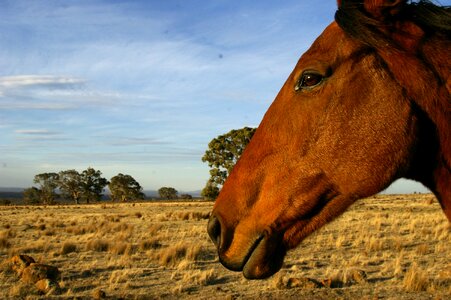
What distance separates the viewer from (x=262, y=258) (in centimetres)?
246

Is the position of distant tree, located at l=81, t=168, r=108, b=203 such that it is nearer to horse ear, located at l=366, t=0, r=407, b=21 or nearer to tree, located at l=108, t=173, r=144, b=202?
tree, located at l=108, t=173, r=144, b=202

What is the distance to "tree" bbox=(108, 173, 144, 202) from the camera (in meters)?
94.4

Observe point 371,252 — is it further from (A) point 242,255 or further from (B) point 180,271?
(A) point 242,255

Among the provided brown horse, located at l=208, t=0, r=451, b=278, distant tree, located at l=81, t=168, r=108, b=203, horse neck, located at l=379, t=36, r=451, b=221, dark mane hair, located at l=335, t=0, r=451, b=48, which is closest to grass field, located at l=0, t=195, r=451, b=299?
brown horse, located at l=208, t=0, r=451, b=278

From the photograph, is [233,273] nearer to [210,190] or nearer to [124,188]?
[210,190]

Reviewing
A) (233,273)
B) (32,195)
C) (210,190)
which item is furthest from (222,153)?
(32,195)

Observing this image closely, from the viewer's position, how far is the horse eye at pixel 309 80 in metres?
2.47

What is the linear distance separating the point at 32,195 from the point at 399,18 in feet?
337

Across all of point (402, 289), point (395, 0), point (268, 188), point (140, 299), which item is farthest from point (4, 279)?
point (395, 0)

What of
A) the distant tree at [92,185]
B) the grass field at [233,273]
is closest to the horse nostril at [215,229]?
the grass field at [233,273]

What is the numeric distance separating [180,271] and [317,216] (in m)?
9.71

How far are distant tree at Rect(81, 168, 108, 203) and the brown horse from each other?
307ft

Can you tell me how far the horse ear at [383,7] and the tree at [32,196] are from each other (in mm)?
100486

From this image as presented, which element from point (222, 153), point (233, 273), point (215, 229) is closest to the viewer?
point (215, 229)
